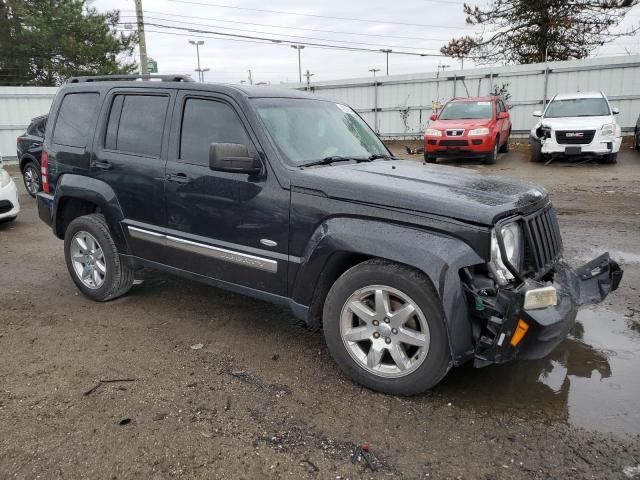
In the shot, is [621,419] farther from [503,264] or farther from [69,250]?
[69,250]

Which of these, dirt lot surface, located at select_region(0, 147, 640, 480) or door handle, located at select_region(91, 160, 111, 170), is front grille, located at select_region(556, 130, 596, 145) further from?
door handle, located at select_region(91, 160, 111, 170)

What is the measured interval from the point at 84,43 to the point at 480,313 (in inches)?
1077

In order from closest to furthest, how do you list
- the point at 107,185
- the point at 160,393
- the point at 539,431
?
the point at 539,431, the point at 160,393, the point at 107,185

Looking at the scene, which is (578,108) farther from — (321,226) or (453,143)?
(321,226)

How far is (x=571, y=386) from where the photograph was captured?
3.27 meters

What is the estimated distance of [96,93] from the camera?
4.66m

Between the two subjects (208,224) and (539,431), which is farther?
(208,224)

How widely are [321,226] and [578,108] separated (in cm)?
1258

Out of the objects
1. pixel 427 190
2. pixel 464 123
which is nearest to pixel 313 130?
pixel 427 190

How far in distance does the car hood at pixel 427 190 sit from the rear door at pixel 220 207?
1.22 ft

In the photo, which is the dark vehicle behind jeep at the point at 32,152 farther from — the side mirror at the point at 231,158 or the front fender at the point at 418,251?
the front fender at the point at 418,251

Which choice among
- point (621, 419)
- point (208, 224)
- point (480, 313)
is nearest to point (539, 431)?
point (621, 419)

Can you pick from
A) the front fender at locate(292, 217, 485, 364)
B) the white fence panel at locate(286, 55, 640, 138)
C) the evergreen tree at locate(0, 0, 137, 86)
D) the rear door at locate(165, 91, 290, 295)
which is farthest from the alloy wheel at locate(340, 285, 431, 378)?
the evergreen tree at locate(0, 0, 137, 86)

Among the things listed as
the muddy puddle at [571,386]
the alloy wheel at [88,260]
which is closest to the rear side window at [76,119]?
the alloy wheel at [88,260]
